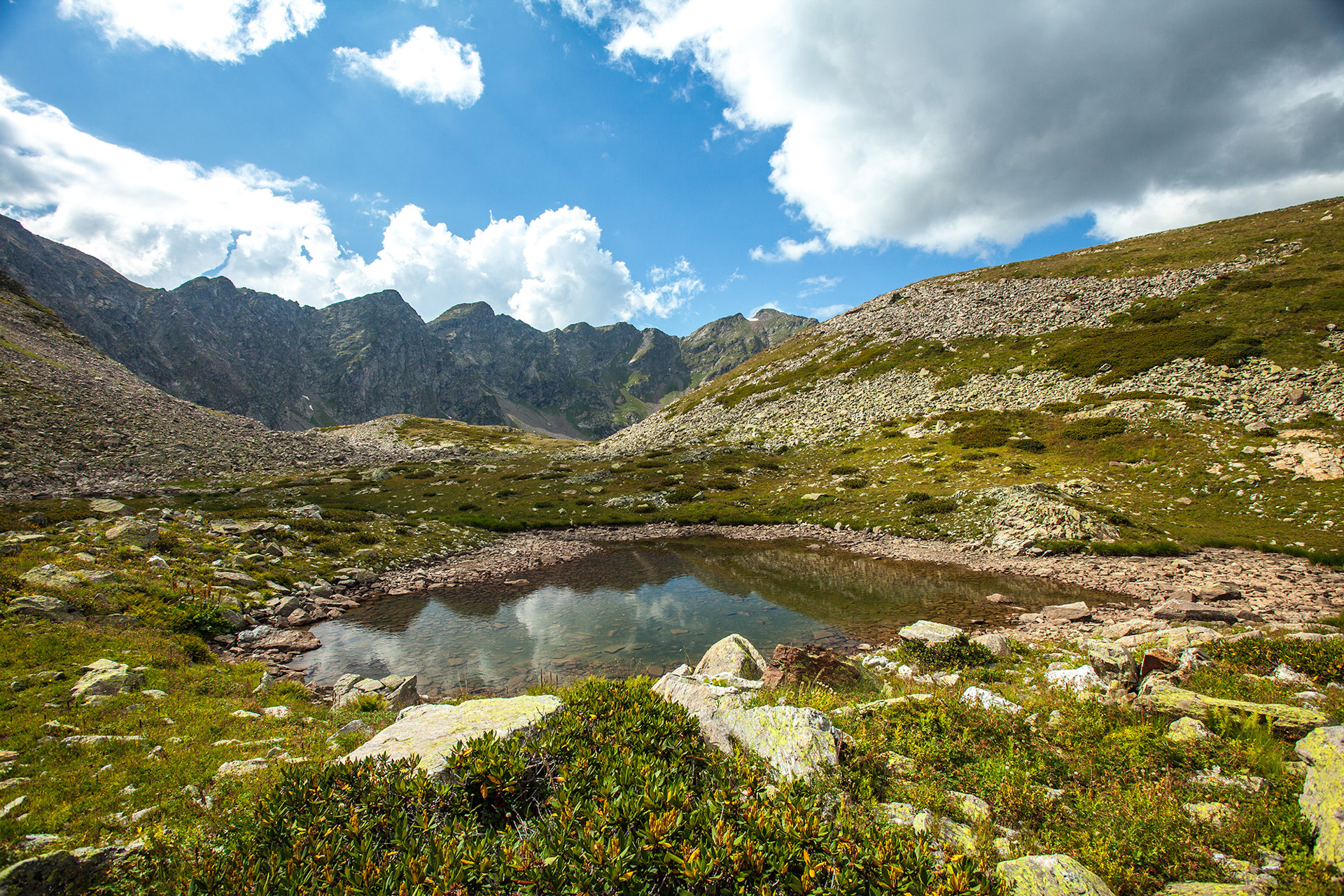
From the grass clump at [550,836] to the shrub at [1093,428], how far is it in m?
45.1

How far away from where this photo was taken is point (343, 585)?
2350 centimetres

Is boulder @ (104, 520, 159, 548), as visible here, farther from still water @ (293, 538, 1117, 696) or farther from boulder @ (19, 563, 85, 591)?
still water @ (293, 538, 1117, 696)

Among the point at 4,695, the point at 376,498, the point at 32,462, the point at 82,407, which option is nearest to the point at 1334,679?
the point at 4,695

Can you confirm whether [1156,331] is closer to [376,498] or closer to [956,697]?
[956,697]

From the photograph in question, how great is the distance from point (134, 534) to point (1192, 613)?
3956cm

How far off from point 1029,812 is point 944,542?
26.2m

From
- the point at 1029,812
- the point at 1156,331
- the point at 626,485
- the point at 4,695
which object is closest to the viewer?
the point at 1029,812

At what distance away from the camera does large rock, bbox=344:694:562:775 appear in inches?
261

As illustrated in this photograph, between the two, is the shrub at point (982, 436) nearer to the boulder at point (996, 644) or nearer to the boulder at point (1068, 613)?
the boulder at point (1068, 613)

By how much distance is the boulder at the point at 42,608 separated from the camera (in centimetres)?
1182

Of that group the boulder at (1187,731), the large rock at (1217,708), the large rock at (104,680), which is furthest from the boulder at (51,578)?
the large rock at (1217,708)

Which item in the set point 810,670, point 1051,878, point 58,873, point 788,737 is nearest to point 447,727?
point 58,873

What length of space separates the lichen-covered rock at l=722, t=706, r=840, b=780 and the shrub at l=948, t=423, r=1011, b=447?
43825 millimetres

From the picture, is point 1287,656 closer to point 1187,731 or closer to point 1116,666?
point 1116,666
